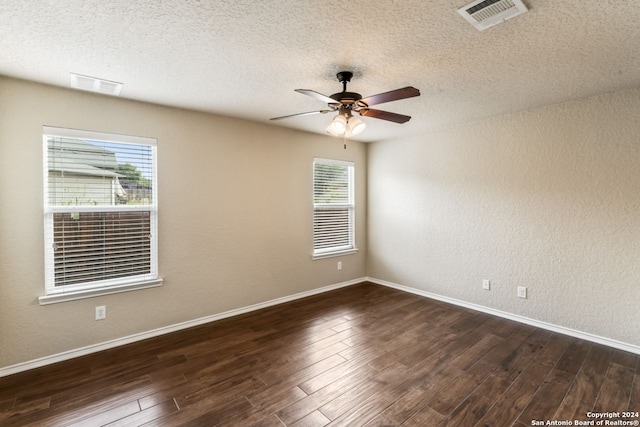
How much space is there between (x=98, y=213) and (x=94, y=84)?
1.15m

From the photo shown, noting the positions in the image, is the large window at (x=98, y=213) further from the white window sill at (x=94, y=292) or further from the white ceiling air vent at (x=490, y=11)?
the white ceiling air vent at (x=490, y=11)

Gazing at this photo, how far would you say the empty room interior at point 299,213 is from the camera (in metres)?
1.90

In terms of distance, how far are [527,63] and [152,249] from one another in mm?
3772

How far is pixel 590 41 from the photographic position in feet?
6.34

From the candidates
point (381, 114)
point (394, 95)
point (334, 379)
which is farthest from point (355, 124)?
point (334, 379)

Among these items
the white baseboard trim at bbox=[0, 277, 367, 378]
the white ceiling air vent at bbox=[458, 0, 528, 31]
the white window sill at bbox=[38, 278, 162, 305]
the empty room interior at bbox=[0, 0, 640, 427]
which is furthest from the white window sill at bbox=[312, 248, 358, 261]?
the white ceiling air vent at bbox=[458, 0, 528, 31]

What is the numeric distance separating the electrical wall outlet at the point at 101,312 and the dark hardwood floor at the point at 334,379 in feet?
1.07

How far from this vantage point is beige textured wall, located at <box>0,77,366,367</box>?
97.9 inches

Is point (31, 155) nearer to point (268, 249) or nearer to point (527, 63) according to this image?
point (268, 249)

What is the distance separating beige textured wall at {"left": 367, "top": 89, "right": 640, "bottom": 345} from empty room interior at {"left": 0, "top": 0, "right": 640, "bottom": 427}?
0.07ft

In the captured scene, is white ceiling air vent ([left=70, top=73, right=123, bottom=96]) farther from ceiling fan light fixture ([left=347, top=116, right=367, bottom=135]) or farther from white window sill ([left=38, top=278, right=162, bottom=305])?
ceiling fan light fixture ([left=347, top=116, right=367, bottom=135])

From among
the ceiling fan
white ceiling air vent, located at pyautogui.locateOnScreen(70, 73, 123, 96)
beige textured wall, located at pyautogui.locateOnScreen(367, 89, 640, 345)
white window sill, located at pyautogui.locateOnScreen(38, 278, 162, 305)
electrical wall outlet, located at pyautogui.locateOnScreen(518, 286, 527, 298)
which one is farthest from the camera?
electrical wall outlet, located at pyautogui.locateOnScreen(518, 286, 527, 298)

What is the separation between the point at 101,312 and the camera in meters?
2.83

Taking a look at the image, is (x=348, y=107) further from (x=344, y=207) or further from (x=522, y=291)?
(x=522, y=291)
